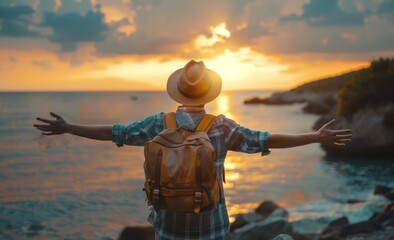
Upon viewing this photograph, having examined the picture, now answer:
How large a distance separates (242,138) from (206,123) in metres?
0.33

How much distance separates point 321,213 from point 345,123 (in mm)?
17046

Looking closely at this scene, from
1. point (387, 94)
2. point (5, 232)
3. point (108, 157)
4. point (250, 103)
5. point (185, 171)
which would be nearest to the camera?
point (185, 171)

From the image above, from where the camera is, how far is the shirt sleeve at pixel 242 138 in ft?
11.3

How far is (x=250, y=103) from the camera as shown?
191500mm

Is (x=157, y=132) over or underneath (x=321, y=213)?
over

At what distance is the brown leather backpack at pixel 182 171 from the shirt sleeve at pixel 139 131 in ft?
0.85

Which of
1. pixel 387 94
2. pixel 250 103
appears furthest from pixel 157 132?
pixel 250 103

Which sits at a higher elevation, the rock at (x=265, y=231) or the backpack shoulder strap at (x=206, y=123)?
the backpack shoulder strap at (x=206, y=123)

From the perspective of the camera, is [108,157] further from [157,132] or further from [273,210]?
[157,132]

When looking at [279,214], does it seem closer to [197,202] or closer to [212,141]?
[212,141]

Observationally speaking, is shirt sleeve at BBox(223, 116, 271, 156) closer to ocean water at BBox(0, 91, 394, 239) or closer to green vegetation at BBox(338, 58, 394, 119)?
ocean water at BBox(0, 91, 394, 239)

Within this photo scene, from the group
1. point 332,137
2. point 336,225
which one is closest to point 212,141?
point 332,137

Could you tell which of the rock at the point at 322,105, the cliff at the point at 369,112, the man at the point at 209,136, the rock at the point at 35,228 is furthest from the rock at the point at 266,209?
the rock at the point at 322,105

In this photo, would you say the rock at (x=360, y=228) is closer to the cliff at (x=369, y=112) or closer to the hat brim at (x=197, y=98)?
the hat brim at (x=197, y=98)
